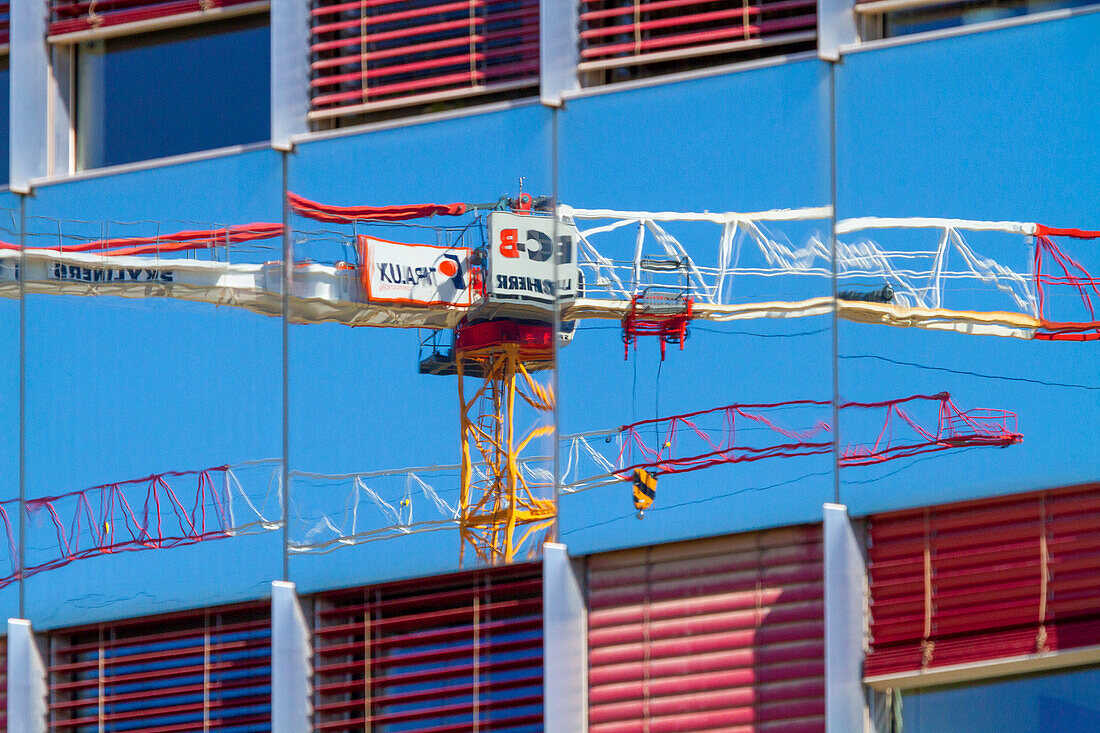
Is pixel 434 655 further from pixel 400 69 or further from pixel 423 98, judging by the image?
pixel 400 69

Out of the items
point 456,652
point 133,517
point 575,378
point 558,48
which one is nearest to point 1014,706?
point 575,378

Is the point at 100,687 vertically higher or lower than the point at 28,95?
lower

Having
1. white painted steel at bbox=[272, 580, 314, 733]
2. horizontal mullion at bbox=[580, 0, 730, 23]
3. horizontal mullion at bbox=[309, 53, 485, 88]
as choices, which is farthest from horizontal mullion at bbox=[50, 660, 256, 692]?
horizontal mullion at bbox=[580, 0, 730, 23]

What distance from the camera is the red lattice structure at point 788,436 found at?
970 cm

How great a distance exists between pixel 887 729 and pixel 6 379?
6007 millimetres

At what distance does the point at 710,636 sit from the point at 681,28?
349cm

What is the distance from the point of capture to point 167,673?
11703 millimetres

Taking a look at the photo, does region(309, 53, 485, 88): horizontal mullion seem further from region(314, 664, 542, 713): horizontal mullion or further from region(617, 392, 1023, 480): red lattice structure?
region(314, 664, 542, 713): horizontal mullion

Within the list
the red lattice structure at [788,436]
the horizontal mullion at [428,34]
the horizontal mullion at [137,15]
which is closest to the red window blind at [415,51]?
the horizontal mullion at [428,34]

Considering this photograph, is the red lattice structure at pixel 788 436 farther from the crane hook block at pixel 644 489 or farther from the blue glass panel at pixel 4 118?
the blue glass panel at pixel 4 118

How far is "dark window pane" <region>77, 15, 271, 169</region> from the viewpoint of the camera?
12195mm

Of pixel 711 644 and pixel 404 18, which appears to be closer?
pixel 711 644

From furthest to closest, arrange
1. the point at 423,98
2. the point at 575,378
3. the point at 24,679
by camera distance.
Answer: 1. the point at 24,679
2. the point at 423,98
3. the point at 575,378

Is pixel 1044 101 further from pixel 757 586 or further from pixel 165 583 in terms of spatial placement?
pixel 165 583
